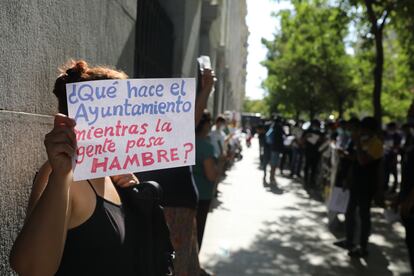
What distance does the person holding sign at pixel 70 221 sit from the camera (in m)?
1.63

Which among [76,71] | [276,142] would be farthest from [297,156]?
[76,71]

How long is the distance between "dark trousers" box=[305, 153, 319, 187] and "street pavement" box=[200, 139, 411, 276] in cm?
223

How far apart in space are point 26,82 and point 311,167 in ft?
39.0

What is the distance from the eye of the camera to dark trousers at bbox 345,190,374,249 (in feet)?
21.1

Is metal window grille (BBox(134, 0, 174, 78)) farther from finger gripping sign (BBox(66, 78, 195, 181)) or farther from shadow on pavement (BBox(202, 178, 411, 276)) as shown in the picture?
finger gripping sign (BBox(66, 78, 195, 181))

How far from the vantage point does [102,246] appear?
1828 millimetres

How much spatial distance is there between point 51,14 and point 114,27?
144 centimetres

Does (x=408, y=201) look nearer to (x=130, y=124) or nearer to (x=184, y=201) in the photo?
(x=184, y=201)

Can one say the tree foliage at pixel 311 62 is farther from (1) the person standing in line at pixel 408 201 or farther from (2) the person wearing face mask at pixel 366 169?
(1) the person standing in line at pixel 408 201

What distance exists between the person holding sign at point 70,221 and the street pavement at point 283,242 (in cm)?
394

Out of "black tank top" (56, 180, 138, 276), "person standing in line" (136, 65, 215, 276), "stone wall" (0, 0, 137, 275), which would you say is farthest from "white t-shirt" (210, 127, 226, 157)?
"black tank top" (56, 180, 138, 276)

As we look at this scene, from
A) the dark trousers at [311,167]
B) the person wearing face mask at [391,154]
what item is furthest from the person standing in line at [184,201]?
the dark trousers at [311,167]

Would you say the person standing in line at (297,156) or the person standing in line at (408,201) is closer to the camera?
the person standing in line at (408,201)

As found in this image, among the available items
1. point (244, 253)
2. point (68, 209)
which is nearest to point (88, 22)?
point (68, 209)
